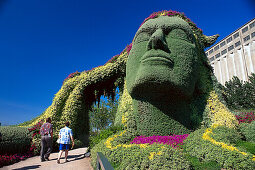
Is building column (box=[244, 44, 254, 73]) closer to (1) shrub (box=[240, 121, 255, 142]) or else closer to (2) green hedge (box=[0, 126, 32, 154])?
(1) shrub (box=[240, 121, 255, 142])

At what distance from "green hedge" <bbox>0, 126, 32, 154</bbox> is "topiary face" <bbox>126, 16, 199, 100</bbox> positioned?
17.5 ft

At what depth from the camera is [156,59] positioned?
5766mm

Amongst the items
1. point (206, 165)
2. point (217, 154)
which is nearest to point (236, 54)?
point (217, 154)

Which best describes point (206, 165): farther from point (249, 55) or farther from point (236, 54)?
point (236, 54)

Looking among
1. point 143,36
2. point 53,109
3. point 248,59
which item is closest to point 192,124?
point 143,36

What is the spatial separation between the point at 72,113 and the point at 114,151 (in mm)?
5399

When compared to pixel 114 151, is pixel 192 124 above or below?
above

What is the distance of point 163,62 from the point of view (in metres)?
5.77

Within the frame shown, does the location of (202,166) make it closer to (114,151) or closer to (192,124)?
(114,151)


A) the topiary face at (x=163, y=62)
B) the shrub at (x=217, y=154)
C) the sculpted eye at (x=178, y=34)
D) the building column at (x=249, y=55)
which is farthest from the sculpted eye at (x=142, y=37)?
the building column at (x=249, y=55)

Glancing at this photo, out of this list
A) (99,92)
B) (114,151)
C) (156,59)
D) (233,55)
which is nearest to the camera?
(114,151)

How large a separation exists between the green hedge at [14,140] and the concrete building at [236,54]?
41145mm

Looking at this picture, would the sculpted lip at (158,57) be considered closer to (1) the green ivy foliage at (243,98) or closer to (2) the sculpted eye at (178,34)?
(2) the sculpted eye at (178,34)

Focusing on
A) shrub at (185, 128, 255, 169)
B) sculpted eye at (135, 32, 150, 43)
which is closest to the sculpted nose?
sculpted eye at (135, 32, 150, 43)
